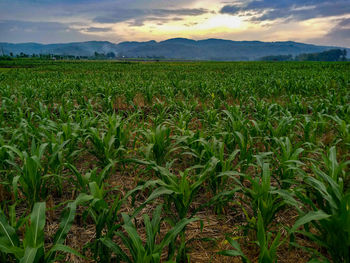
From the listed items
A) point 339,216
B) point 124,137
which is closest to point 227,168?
point 339,216

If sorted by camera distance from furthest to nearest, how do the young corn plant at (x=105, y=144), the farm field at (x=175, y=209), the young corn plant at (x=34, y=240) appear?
the young corn plant at (x=105, y=144) < the farm field at (x=175, y=209) < the young corn plant at (x=34, y=240)

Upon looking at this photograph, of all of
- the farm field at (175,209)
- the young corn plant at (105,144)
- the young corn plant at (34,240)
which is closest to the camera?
the young corn plant at (34,240)

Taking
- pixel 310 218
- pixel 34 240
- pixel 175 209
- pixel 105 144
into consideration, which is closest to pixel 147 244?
pixel 34 240

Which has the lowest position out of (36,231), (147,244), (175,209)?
(175,209)

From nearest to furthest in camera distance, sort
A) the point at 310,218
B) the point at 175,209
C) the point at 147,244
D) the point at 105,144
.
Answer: the point at 310,218, the point at 147,244, the point at 175,209, the point at 105,144

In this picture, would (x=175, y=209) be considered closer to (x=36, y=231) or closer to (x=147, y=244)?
(x=147, y=244)

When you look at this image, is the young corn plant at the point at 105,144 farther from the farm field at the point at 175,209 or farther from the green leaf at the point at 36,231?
the green leaf at the point at 36,231

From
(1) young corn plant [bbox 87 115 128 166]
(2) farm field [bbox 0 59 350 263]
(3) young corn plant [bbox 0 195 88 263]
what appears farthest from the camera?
(1) young corn plant [bbox 87 115 128 166]

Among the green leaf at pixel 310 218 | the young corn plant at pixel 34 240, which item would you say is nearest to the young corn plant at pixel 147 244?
the young corn plant at pixel 34 240

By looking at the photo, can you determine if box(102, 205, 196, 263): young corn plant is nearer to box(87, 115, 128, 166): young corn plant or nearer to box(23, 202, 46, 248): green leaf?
box(23, 202, 46, 248): green leaf

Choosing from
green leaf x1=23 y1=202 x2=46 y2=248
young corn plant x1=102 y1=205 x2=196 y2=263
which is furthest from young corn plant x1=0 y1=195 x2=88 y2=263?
young corn plant x1=102 y1=205 x2=196 y2=263

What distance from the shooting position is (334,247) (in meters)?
1.29

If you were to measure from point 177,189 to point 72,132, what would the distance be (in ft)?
6.49

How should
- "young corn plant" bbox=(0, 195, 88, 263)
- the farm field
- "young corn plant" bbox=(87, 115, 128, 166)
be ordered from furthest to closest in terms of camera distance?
1. "young corn plant" bbox=(87, 115, 128, 166)
2. the farm field
3. "young corn plant" bbox=(0, 195, 88, 263)
